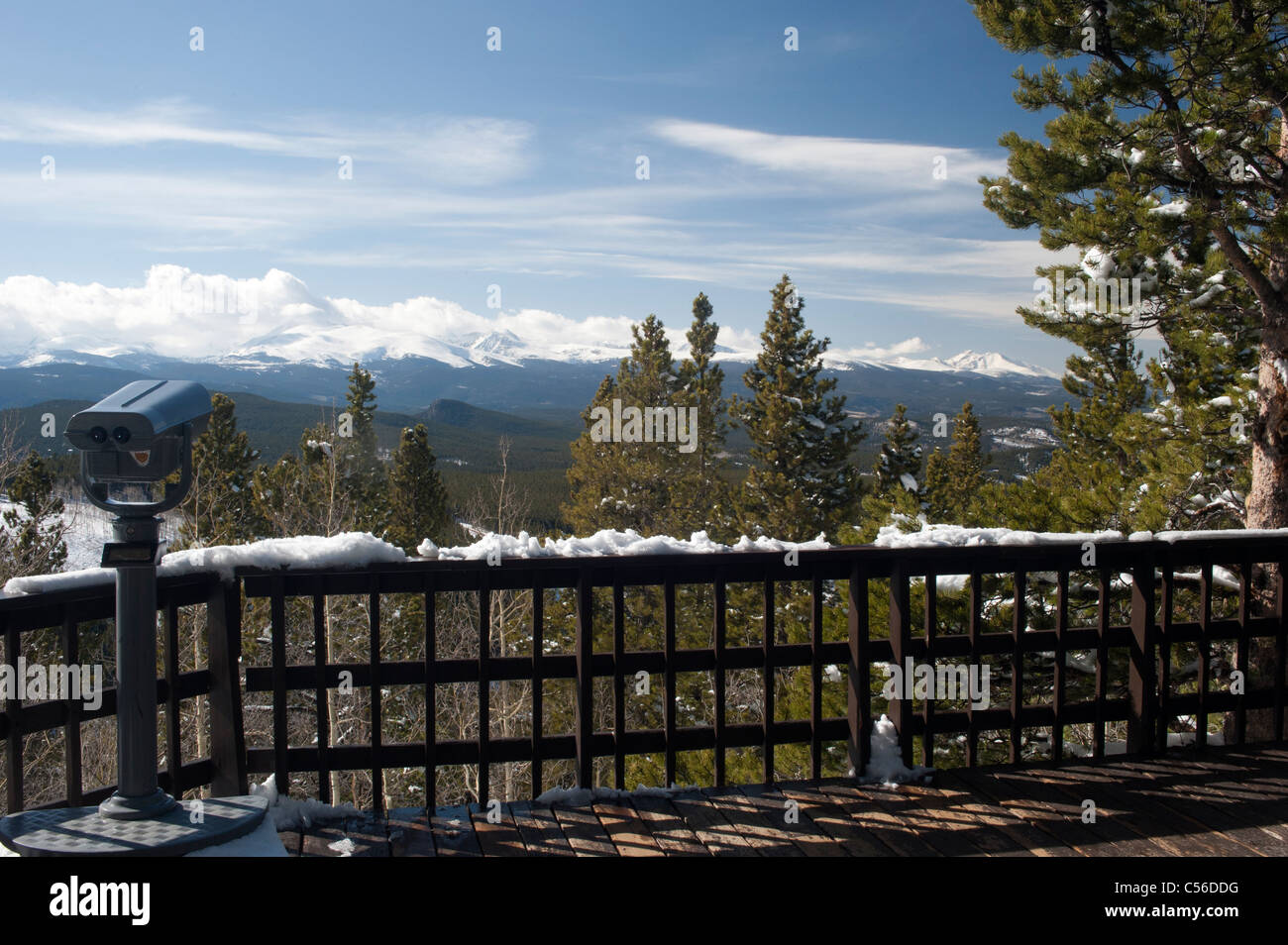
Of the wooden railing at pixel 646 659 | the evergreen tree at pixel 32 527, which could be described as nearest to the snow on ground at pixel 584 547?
the wooden railing at pixel 646 659

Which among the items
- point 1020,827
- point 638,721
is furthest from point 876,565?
point 638,721

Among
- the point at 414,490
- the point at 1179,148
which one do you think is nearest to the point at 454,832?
Result: the point at 1179,148

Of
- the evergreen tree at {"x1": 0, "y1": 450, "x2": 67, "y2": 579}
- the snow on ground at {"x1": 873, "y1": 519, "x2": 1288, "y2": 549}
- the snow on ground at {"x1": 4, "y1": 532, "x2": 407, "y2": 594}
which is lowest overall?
the evergreen tree at {"x1": 0, "y1": 450, "x2": 67, "y2": 579}

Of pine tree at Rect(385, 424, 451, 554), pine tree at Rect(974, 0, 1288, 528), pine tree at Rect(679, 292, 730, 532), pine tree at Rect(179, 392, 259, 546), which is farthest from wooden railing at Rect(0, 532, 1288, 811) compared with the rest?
pine tree at Rect(385, 424, 451, 554)

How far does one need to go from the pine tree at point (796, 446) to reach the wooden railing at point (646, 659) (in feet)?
70.3

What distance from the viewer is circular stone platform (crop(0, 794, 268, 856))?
2197 mm


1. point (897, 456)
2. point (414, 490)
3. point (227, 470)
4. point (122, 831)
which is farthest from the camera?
point (414, 490)

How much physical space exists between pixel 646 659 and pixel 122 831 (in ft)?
5.83

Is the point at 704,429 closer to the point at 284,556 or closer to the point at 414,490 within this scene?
the point at 414,490

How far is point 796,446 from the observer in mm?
26078

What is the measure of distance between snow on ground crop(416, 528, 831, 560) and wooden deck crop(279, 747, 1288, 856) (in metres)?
0.93

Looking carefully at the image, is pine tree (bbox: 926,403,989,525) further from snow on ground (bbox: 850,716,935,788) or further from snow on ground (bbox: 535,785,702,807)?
snow on ground (bbox: 535,785,702,807)

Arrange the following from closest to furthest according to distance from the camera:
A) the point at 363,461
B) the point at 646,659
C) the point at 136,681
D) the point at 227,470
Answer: the point at 136,681 < the point at 646,659 < the point at 227,470 < the point at 363,461
